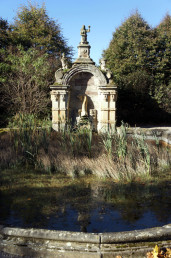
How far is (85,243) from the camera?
2668mm

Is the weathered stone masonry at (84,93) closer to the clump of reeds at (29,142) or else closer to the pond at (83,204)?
the clump of reeds at (29,142)

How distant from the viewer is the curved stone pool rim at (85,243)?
2.62m

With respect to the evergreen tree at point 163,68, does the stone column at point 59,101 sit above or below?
below

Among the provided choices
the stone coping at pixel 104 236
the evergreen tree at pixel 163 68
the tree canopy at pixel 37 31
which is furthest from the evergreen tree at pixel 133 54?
the stone coping at pixel 104 236

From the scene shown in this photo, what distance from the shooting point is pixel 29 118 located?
7.64 metres

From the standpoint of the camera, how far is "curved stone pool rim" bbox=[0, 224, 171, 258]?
262cm

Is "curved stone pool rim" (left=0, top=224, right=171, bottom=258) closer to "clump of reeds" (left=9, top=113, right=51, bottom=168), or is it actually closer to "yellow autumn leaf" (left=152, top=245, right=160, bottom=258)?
"yellow autumn leaf" (left=152, top=245, right=160, bottom=258)

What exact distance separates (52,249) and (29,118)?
5.38 m

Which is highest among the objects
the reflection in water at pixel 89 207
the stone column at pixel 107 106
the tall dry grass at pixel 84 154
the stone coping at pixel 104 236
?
the stone column at pixel 107 106

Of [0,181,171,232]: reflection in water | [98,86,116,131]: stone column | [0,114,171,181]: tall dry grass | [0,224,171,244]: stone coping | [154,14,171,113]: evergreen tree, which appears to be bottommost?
[0,181,171,232]: reflection in water

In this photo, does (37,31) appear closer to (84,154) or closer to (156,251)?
(84,154)

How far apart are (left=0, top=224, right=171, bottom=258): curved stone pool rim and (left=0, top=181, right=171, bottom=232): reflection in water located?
28.4 inches


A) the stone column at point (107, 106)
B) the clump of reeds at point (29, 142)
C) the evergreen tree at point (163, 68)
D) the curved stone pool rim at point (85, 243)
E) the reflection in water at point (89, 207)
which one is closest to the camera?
A: the curved stone pool rim at point (85, 243)

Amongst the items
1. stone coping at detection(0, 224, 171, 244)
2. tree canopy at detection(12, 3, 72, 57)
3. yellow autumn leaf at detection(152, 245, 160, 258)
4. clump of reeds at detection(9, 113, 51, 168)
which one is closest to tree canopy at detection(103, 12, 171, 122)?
tree canopy at detection(12, 3, 72, 57)
